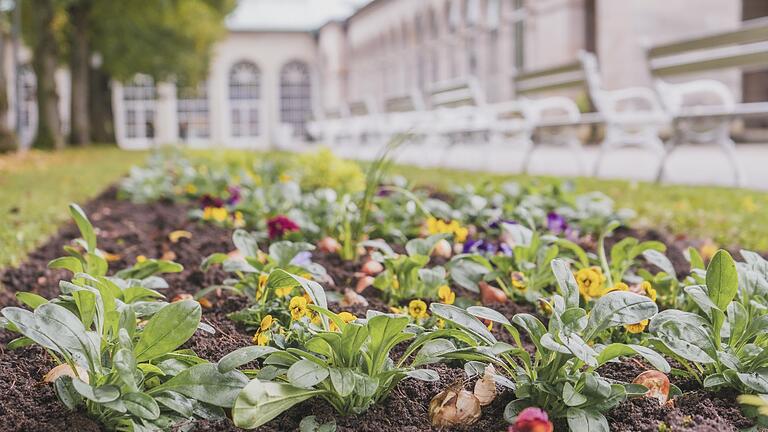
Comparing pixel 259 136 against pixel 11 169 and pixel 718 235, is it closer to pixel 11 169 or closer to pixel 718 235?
pixel 11 169

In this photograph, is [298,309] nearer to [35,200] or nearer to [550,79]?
[35,200]

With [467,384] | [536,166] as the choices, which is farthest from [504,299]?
[536,166]

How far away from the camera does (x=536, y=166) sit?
407 inches

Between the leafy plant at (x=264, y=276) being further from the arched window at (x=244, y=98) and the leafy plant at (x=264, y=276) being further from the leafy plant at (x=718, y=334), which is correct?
the arched window at (x=244, y=98)

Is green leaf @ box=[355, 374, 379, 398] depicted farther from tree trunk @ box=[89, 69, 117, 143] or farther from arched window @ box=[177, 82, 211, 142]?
arched window @ box=[177, 82, 211, 142]

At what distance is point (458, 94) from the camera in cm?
1127

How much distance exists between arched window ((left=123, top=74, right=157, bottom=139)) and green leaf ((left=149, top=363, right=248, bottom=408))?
1601 inches

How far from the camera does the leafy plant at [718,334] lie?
1.50 metres

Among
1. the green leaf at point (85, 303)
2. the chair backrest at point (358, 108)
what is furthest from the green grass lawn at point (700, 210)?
the chair backrest at point (358, 108)

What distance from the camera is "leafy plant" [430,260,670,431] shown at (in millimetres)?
1352

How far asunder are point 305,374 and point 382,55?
33957 mm

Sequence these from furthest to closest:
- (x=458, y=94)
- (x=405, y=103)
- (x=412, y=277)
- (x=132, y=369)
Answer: (x=405, y=103) → (x=458, y=94) → (x=412, y=277) → (x=132, y=369)

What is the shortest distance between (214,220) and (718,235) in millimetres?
2081

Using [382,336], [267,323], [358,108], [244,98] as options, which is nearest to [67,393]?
[267,323]
